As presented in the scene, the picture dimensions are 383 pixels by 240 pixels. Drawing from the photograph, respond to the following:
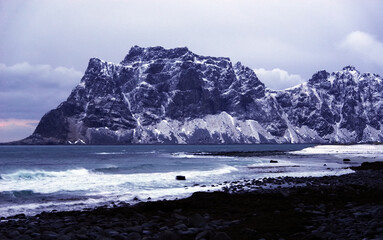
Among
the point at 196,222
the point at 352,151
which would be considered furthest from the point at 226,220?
the point at 352,151

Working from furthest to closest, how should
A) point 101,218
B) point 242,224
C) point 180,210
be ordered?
1. point 180,210
2. point 101,218
3. point 242,224

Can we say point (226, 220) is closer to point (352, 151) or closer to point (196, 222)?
point (196, 222)

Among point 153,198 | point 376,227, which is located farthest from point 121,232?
point 153,198

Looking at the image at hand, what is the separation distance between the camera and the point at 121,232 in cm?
1614

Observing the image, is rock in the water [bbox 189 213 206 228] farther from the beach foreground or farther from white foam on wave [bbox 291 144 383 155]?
white foam on wave [bbox 291 144 383 155]

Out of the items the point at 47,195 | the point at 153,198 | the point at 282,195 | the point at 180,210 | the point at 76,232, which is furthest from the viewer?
the point at 47,195

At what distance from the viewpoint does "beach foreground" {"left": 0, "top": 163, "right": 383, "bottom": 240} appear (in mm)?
14711

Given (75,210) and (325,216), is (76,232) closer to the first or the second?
(75,210)

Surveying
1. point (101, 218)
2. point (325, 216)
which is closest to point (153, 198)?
point (101, 218)

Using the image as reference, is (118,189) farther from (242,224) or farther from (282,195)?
(242,224)

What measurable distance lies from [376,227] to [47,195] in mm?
25830

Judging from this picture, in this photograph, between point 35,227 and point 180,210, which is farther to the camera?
point 180,210

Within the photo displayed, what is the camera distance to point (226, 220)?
18.8 m

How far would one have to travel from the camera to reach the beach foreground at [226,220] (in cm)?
1471
